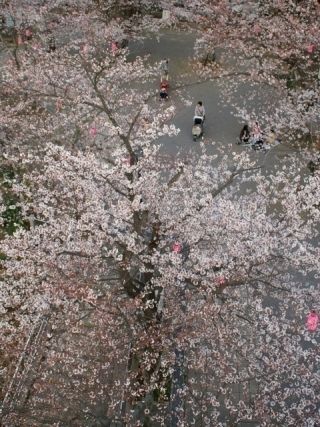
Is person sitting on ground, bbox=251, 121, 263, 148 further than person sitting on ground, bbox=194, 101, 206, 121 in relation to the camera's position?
No

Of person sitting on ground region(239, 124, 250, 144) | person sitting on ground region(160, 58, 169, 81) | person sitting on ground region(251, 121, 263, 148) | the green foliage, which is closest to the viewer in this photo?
the green foliage

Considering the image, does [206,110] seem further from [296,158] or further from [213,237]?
[213,237]

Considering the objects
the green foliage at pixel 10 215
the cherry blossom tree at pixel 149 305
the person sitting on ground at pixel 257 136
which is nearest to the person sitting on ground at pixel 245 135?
the person sitting on ground at pixel 257 136

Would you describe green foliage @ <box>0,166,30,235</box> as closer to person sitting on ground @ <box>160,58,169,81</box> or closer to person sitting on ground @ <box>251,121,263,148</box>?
person sitting on ground @ <box>251,121,263,148</box>

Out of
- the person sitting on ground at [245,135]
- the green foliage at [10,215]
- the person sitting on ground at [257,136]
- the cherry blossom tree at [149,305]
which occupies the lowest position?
the cherry blossom tree at [149,305]

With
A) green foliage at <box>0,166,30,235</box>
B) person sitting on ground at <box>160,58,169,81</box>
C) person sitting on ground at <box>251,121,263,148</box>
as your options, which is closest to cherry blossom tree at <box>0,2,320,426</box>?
green foliage at <box>0,166,30,235</box>

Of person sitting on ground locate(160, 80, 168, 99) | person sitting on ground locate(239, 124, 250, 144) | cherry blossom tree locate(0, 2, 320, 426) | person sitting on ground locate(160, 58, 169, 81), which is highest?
person sitting on ground locate(160, 58, 169, 81)

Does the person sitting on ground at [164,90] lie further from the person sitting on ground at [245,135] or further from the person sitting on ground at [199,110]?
the person sitting on ground at [245,135]

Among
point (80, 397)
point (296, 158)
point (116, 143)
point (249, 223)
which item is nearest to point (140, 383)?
point (80, 397)

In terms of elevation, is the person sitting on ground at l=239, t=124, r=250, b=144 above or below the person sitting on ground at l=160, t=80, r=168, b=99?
below

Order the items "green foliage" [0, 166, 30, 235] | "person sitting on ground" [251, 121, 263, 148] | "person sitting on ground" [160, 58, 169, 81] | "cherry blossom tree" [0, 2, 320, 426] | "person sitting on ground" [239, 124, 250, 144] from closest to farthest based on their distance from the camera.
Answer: "cherry blossom tree" [0, 2, 320, 426], "green foliage" [0, 166, 30, 235], "person sitting on ground" [251, 121, 263, 148], "person sitting on ground" [239, 124, 250, 144], "person sitting on ground" [160, 58, 169, 81]

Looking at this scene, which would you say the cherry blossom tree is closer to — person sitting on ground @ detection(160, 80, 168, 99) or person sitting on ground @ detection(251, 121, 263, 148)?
person sitting on ground @ detection(251, 121, 263, 148)

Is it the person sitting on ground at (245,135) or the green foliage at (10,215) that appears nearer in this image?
the green foliage at (10,215)
